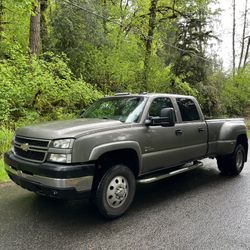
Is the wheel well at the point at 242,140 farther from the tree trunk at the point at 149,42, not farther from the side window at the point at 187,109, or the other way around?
the tree trunk at the point at 149,42

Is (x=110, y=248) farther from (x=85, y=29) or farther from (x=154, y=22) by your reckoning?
(x=154, y=22)

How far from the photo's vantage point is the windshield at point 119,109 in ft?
15.4

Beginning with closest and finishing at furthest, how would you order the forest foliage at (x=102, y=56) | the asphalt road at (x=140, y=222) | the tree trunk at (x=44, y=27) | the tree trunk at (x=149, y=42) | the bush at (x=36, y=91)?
the asphalt road at (x=140, y=222) < the bush at (x=36, y=91) < the forest foliage at (x=102, y=56) < the tree trunk at (x=44, y=27) < the tree trunk at (x=149, y=42)

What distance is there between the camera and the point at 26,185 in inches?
153

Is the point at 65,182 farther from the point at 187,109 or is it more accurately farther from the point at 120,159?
the point at 187,109

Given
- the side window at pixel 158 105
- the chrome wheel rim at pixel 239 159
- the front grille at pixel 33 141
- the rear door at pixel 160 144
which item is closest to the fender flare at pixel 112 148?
the rear door at pixel 160 144

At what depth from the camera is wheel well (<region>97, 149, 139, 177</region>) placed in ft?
13.4

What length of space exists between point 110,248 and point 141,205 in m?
1.50

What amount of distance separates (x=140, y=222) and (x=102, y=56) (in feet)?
40.8

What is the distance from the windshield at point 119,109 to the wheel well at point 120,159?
55 centimetres

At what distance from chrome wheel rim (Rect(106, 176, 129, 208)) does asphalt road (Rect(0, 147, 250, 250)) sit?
25 centimetres

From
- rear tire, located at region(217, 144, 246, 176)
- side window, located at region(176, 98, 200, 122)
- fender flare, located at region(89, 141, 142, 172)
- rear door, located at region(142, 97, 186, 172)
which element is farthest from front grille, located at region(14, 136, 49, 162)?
rear tire, located at region(217, 144, 246, 176)

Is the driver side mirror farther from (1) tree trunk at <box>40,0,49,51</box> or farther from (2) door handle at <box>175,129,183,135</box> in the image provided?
(1) tree trunk at <box>40,0,49,51</box>

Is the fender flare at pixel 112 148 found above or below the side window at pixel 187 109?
below
